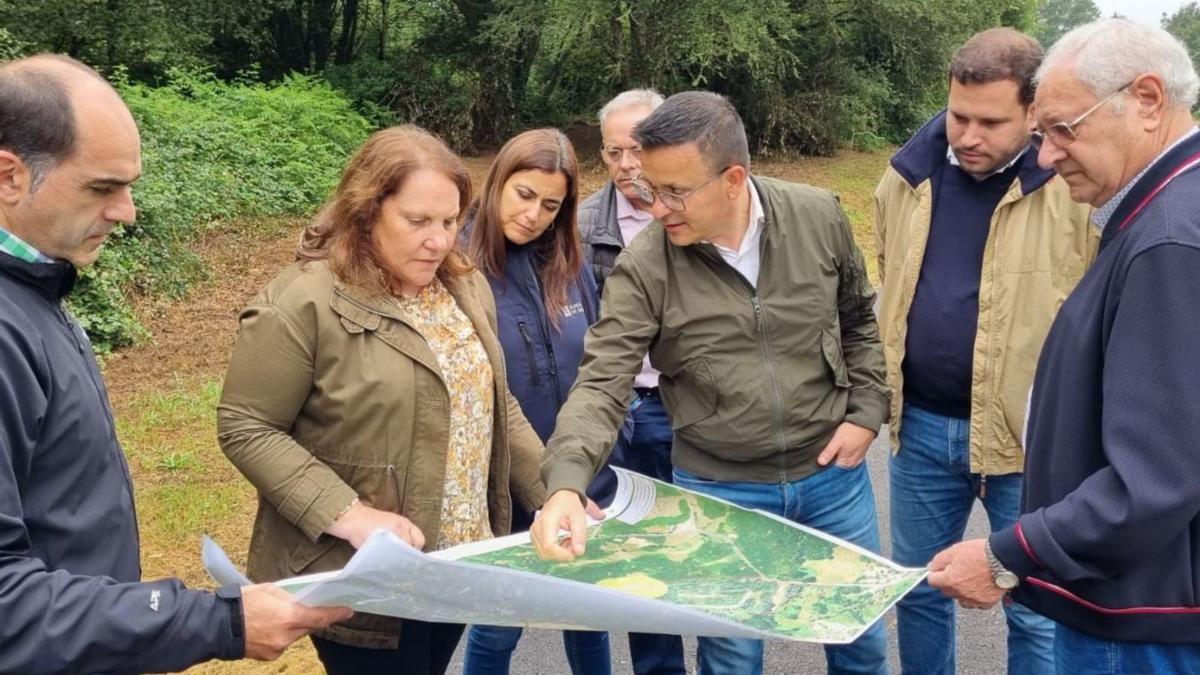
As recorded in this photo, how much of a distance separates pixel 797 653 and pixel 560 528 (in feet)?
7.12

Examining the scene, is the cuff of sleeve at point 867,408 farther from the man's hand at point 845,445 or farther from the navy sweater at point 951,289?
the navy sweater at point 951,289

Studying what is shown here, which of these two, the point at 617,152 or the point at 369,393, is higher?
the point at 617,152

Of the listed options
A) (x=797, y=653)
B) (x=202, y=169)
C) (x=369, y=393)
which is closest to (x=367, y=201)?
(x=369, y=393)

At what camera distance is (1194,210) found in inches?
80.3

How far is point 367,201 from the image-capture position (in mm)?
2658

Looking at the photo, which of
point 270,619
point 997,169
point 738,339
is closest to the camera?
point 270,619

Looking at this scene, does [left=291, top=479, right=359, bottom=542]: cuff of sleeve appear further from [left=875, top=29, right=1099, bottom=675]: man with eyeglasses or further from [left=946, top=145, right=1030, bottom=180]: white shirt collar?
[left=946, top=145, right=1030, bottom=180]: white shirt collar

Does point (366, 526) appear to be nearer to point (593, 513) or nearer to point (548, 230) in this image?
point (593, 513)

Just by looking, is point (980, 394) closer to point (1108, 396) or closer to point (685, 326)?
point (685, 326)

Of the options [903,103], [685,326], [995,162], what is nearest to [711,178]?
[685,326]

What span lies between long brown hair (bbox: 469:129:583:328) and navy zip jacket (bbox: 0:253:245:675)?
154 centimetres

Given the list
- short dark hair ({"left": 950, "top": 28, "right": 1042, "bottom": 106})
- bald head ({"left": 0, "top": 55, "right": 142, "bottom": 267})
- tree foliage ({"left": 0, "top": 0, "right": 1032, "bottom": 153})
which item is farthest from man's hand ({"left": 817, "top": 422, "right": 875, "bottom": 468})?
tree foliage ({"left": 0, "top": 0, "right": 1032, "bottom": 153})

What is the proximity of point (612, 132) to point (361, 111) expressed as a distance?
603 inches

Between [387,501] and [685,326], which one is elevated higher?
[685,326]
